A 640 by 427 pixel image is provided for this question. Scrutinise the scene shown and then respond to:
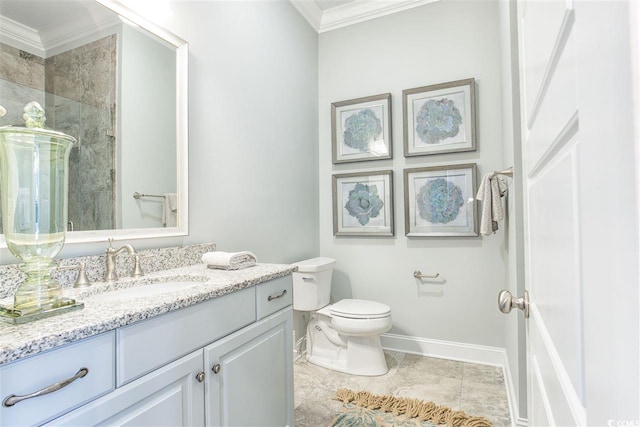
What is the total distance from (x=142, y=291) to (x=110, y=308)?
410 millimetres

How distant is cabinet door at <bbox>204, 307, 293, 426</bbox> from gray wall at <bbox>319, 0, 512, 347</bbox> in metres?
1.40

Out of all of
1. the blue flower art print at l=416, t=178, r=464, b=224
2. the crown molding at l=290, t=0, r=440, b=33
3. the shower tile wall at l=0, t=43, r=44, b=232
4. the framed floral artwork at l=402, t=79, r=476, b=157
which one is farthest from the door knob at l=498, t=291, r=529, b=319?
the crown molding at l=290, t=0, r=440, b=33

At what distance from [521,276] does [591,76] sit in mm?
1378

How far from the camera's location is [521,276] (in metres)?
1.43

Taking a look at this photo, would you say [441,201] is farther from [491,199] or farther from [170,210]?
[170,210]

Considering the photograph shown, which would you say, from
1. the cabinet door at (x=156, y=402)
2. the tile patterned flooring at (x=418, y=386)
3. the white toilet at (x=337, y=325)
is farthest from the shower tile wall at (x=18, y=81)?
the tile patterned flooring at (x=418, y=386)

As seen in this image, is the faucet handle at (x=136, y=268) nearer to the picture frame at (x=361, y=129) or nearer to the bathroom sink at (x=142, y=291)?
the bathroom sink at (x=142, y=291)

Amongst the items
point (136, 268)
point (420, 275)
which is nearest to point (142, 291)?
point (136, 268)

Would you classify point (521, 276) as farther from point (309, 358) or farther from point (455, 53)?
point (455, 53)

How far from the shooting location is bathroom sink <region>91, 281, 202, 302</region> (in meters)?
1.13

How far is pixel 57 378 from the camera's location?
0.69 metres

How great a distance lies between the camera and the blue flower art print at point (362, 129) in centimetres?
281

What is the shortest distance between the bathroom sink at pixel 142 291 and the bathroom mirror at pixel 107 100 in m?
0.24

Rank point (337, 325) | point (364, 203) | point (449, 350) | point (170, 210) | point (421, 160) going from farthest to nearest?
point (364, 203) < point (421, 160) < point (449, 350) < point (337, 325) < point (170, 210)
